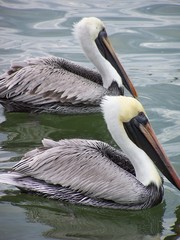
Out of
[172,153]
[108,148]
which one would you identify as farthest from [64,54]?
[108,148]

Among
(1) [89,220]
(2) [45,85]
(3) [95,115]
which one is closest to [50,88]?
(2) [45,85]

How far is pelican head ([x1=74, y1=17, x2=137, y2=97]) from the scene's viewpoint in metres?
8.52

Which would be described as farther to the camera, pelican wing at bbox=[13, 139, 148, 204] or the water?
pelican wing at bbox=[13, 139, 148, 204]

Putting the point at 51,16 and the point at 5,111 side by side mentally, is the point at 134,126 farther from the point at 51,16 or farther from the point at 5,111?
the point at 51,16

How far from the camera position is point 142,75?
9414 mm

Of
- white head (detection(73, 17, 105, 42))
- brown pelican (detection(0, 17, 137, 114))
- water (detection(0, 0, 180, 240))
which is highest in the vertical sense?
white head (detection(73, 17, 105, 42))

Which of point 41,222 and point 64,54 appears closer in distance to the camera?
point 41,222

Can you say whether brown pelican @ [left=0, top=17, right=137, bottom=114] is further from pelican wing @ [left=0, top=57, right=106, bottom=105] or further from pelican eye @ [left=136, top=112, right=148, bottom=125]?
pelican eye @ [left=136, top=112, right=148, bottom=125]

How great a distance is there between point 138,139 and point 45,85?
2.28 meters

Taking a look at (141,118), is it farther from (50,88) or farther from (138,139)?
(50,88)

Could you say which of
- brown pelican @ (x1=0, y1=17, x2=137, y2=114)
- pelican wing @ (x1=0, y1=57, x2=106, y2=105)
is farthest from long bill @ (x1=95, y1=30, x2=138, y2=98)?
pelican wing @ (x1=0, y1=57, x2=106, y2=105)

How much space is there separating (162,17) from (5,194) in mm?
6410

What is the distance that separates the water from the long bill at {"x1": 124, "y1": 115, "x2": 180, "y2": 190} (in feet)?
0.90

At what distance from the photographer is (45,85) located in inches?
319
